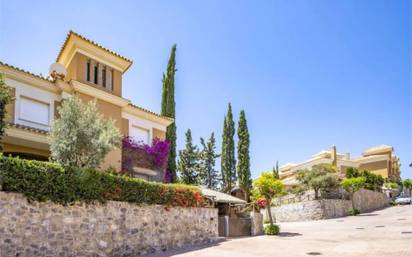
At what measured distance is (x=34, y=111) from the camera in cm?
1733

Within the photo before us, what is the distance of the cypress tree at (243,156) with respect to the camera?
38094 millimetres

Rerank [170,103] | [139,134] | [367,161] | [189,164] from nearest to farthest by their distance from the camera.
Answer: [139,134], [170,103], [189,164], [367,161]

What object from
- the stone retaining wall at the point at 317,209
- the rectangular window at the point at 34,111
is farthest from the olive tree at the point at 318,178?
the rectangular window at the point at 34,111

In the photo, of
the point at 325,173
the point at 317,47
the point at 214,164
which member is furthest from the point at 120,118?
the point at 214,164

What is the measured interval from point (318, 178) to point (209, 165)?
15.5 metres

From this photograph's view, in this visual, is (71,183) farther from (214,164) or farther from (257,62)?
(214,164)

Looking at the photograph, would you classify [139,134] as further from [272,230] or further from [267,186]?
[272,230]

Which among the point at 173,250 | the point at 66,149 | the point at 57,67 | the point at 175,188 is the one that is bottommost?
the point at 173,250

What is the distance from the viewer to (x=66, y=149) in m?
14.2

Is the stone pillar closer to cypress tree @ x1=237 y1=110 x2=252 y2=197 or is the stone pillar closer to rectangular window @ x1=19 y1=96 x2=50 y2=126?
cypress tree @ x1=237 y1=110 x2=252 y2=197

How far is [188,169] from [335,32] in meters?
28.9

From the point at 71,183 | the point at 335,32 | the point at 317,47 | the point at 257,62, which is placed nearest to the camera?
the point at 71,183

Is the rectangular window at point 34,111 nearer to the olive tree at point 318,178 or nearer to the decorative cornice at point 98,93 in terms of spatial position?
the decorative cornice at point 98,93

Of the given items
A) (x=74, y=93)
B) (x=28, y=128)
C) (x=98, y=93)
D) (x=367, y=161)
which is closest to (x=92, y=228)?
(x=28, y=128)
